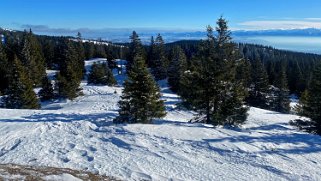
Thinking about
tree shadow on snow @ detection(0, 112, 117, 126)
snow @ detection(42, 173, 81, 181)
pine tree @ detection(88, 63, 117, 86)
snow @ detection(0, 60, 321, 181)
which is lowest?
pine tree @ detection(88, 63, 117, 86)

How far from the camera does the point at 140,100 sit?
22828 mm

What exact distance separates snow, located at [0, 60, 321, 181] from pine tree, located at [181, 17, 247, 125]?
16.3 ft

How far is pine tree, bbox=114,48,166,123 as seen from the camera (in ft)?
74.8

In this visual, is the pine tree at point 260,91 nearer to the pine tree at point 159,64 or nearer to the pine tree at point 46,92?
the pine tree at point 159,64

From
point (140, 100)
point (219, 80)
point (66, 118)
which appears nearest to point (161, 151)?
point (140, 100)

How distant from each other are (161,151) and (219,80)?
34.0ft

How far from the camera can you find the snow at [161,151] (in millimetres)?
13969

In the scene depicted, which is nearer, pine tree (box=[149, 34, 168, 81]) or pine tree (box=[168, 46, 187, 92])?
pine tree (box=[168, 46, 187, 92])

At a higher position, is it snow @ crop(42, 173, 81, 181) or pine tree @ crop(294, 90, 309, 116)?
snow @ crop(42, 173, 81, 181)

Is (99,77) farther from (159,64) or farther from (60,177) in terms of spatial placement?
(60,177)

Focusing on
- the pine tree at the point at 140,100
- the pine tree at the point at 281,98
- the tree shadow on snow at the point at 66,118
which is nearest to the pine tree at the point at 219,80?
the pine tree at the point at 140,100

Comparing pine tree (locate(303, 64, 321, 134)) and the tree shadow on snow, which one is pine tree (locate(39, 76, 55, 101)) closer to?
the tree shadow on snow

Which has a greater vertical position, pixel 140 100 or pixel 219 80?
pixel 219 80

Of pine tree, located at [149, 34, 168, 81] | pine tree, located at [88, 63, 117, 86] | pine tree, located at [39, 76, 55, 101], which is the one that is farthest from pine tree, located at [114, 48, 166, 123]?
pine tree, located at [149, 34, 168, 81]
